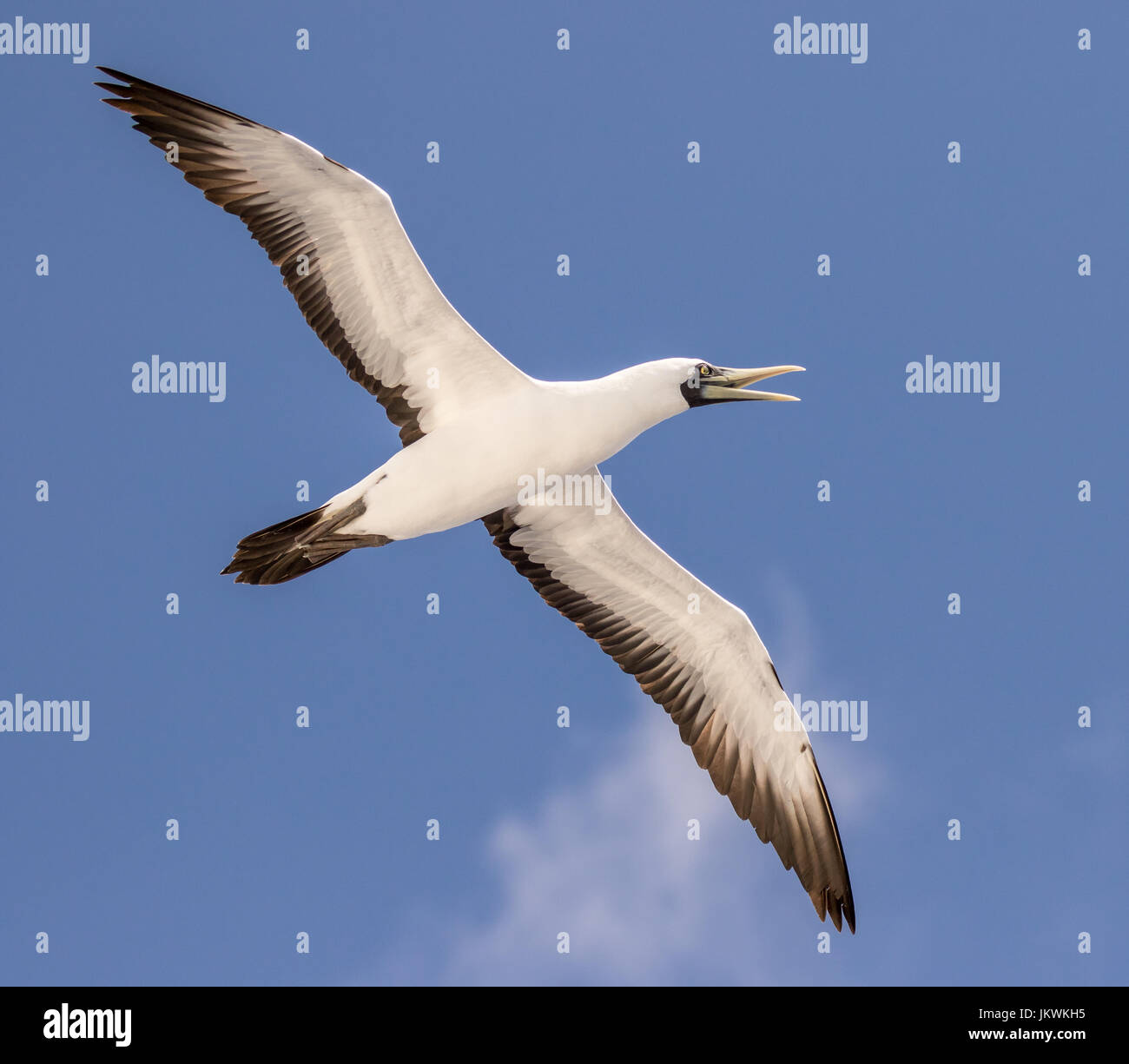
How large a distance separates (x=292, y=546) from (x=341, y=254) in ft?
8.78

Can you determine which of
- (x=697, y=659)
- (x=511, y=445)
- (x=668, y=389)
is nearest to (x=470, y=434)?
(x=511, y=445)

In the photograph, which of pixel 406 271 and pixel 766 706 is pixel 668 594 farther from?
pixel 406 271

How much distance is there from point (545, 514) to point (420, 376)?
6.51 feet

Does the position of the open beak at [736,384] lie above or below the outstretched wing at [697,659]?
above

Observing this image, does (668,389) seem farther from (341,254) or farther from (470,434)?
(341,254)

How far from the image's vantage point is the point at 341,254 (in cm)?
1455

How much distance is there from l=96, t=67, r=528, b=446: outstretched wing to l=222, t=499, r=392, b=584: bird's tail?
3.70 ft

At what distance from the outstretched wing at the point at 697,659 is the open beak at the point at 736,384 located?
1.50 meters

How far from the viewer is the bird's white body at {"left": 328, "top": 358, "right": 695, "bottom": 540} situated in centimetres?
1464

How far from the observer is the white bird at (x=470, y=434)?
47.0ft

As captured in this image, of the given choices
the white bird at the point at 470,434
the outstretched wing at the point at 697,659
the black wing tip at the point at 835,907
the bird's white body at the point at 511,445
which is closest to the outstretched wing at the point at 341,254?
the white bird at the point at 470,434

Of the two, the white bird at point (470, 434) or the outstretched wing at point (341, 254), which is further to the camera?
the white bird at point (470, 434)

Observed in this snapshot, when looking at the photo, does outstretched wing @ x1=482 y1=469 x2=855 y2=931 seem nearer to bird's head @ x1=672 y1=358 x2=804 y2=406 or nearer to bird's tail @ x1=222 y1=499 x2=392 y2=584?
bird's head @ x1=672 y1=358 x2=804 y2=406

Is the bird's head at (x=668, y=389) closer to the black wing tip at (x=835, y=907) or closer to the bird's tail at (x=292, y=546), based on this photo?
the bird's tail at (x=292, y=546)
